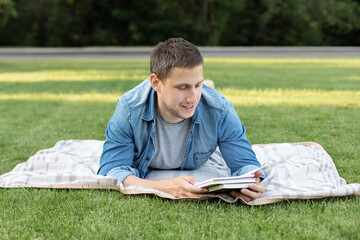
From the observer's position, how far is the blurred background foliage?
33.8 meters

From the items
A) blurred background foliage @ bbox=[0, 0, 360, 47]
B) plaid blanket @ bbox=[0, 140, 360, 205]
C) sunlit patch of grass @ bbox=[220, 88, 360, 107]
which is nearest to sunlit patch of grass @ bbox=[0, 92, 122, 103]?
sunlit patch of grass @ bbox=[220, 88, 360, 107]

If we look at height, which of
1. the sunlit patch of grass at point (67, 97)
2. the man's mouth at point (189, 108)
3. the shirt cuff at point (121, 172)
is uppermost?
the man's mouth at point (189, 108)

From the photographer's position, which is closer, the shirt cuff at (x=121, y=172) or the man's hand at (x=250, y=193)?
the man's hand at (x=250, y=193)

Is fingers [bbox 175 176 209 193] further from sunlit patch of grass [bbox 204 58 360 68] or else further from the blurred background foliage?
the blurred background foliage

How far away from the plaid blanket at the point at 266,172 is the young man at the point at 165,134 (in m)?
0.13

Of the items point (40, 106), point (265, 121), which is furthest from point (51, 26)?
point (265, 121)

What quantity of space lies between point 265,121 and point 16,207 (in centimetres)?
421

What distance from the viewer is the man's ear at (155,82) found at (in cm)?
327

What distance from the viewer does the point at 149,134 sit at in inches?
139

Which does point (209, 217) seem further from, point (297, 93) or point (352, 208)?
point (297, 93)

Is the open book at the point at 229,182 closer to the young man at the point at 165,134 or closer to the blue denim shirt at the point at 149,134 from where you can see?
the young man at the point at 165,134

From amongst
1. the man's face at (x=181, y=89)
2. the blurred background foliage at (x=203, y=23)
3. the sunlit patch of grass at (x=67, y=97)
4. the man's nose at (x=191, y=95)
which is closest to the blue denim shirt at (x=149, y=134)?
the man's face at (x=181, y=89)

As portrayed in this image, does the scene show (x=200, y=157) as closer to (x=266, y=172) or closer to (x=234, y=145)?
(x=234, y=145)

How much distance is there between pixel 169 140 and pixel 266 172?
38.7 inches
